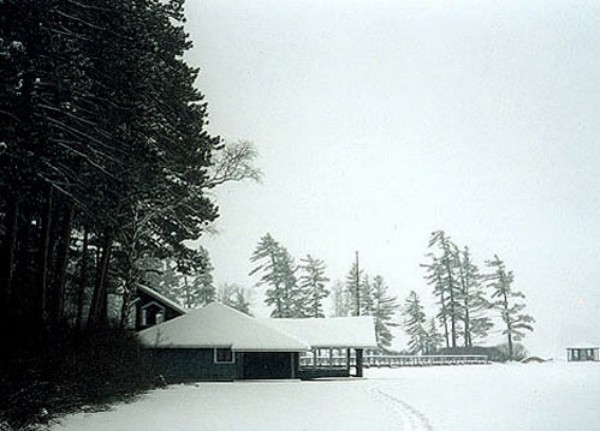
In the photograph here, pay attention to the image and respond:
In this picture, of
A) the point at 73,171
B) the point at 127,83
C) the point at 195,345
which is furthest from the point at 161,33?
the point at 195,345

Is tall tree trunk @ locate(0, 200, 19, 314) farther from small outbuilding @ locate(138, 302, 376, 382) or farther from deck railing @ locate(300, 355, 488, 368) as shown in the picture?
deck railing @ locate(300, 355, 488, 368)

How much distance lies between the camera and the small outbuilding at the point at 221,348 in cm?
3494

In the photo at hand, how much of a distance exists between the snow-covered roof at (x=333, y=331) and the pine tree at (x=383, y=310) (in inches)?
1031

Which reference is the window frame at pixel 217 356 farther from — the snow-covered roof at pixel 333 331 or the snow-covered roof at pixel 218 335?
the snow-covered roof at pixel 333 331

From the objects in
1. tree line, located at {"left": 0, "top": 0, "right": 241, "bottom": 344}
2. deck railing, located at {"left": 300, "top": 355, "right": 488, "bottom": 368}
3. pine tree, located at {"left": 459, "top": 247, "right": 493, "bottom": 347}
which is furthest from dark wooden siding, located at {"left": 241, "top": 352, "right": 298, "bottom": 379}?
pine tree, located at {"left": 459, "top": 247, "right": 493, "bottom": 347}

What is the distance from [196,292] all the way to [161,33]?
54057 millimetres

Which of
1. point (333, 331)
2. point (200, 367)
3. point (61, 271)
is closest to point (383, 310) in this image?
point (333, 331)

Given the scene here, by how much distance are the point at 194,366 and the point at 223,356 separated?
1.58 meters

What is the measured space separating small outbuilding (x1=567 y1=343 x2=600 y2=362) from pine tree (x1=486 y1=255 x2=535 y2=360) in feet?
17.1

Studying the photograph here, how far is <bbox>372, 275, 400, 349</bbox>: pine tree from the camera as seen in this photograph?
2731 inches

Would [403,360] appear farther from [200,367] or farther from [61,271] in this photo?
[61,271]

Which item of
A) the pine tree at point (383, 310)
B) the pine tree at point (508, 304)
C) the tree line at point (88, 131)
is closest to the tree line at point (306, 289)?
the pine tree at point (383, 310)

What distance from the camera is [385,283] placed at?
2950 inches

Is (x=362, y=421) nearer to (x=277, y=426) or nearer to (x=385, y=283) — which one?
(x=277, y=426)
